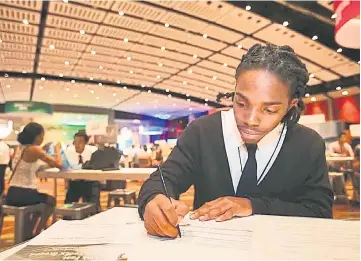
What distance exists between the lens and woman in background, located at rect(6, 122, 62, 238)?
7.47ft

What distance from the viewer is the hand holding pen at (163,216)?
22.0 inches

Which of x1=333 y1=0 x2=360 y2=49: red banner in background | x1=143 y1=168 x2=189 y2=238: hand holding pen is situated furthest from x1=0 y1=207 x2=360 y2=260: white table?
x1=333 y1=0 x2=360 y2=49: red banner in background

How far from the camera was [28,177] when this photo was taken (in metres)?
2.36

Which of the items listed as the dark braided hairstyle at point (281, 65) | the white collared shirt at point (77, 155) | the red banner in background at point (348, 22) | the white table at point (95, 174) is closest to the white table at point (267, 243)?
the dark braided hairstyle at point (281, 65)

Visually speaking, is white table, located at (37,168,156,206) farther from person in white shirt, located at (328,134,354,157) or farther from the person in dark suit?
person in white shirt, located at (328,134,354,157)

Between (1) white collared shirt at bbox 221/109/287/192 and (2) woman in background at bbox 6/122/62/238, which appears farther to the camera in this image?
(2) woman in background at bbox 6/122/62/238

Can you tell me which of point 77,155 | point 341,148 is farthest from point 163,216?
point 341,148

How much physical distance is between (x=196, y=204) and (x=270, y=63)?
0.43 meters

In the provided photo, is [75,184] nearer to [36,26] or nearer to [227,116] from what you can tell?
[36,26]

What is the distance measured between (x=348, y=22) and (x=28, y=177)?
2799mm

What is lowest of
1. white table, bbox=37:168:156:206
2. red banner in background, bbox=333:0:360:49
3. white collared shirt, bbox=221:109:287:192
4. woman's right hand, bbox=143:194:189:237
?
woman's right hand, bbox=143:194:189:237

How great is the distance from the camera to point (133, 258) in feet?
1.46

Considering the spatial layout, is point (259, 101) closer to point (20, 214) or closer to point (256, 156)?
point (256, 156)

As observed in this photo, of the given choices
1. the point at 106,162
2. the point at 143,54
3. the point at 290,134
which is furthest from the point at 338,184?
the point at 290,134
